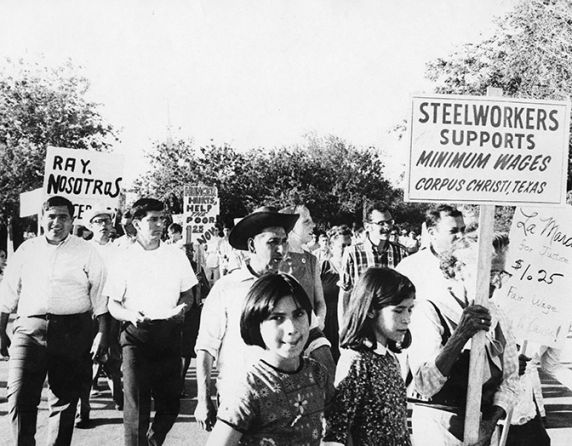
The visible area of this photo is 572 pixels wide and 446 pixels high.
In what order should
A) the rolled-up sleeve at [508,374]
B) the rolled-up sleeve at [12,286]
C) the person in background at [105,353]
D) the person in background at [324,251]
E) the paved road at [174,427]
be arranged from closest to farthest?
the rolled-up sleeve at [508,374] < the rolled-up sleeve at [12,286] < the paved road at [174,427] < the person in background at [105,353] < the person in background at [324,251]

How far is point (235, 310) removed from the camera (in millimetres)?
3684

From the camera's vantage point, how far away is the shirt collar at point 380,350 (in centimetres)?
286

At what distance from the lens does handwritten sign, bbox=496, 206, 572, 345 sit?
4184 millimetres

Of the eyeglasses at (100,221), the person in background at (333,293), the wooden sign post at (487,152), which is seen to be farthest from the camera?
the eyeglasses at (100,221)

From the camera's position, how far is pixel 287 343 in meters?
2.64

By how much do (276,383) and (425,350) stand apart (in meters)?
0.84

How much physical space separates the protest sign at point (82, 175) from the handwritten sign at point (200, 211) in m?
4.97

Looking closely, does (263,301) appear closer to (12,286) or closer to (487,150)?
(487,150)

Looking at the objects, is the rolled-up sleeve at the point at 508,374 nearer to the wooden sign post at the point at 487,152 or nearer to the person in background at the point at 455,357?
the person in background at the point at 455,357

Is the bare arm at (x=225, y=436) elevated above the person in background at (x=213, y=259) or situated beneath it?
situated beneath

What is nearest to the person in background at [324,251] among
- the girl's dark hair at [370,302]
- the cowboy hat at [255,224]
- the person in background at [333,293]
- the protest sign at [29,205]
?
the person in background at [333,293]

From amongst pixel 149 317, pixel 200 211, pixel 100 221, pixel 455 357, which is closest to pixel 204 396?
pixel 455 357

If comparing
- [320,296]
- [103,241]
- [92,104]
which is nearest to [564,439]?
[320,296]

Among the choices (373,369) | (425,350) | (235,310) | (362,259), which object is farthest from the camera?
(362,259)
